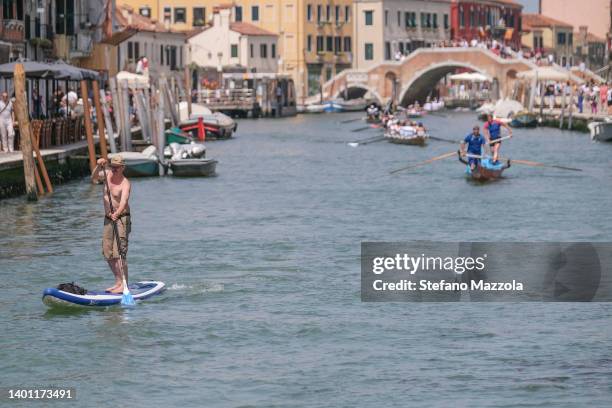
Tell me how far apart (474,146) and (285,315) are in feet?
67.9

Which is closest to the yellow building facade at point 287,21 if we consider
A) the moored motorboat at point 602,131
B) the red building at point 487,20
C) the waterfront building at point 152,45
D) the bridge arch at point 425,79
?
the waterfront building at point 152,45

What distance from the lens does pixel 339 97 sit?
12050 cm

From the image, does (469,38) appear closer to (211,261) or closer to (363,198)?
(363,198)

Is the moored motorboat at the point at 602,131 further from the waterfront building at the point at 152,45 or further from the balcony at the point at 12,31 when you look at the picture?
the waterfront building at the point at 152,45

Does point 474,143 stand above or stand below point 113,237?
below

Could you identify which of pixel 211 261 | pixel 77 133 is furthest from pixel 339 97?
pixel 211 261

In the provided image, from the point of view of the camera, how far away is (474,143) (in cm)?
4128

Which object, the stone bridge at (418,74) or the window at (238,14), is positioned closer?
the stone bridge at (418,74)

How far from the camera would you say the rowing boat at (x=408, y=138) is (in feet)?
203

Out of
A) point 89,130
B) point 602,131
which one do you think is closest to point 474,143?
point 89,130

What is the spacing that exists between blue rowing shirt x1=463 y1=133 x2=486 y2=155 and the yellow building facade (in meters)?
81.5

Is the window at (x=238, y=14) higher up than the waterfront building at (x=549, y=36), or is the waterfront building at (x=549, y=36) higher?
the window at (x=238, y=14)

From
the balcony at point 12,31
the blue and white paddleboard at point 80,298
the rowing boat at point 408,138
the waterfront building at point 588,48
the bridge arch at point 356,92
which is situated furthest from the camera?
the waterfront building at point 588,48

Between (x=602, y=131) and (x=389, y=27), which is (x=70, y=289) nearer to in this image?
(x=602, y=131)
